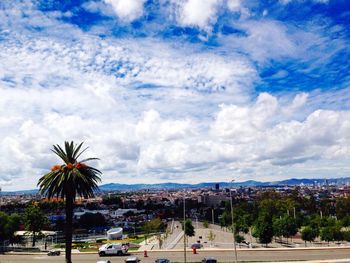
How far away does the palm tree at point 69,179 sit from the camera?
118 feet

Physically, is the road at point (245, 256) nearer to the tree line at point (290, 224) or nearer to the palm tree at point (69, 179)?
the palm tree at point (69, 179)

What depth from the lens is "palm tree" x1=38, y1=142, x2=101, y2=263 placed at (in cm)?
3591

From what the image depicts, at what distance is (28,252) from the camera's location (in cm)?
6044

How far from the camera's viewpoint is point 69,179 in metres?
36.0

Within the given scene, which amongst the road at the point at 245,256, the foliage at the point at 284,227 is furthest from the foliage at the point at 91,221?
the road at the point at 245,256

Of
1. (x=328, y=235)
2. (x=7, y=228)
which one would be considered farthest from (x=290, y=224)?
(x=7, y=228)

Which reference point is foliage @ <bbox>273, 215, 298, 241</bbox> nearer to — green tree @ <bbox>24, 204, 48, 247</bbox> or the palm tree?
green tree @ <bbox>24, 204, 48, 247</bbox>

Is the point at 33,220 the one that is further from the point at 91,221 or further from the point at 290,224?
the point at 91,221

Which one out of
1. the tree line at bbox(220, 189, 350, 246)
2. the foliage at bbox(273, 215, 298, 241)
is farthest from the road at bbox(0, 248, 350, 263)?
the foliage at bbox(273, 215, 298, 241)

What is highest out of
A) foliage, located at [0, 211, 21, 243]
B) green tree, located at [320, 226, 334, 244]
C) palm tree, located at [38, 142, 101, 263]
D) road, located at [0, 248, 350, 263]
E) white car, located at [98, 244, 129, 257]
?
palm tree, located at [38, 142, 101, 263]

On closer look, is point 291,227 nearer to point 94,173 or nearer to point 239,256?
point 239,256

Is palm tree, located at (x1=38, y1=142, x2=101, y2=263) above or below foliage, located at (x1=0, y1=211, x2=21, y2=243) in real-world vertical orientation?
above

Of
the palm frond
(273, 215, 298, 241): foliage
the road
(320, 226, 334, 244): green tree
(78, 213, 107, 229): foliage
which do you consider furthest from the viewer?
(78, 213, 107, 229): foliage

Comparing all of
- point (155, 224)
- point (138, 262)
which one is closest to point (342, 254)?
point (138, 262)
